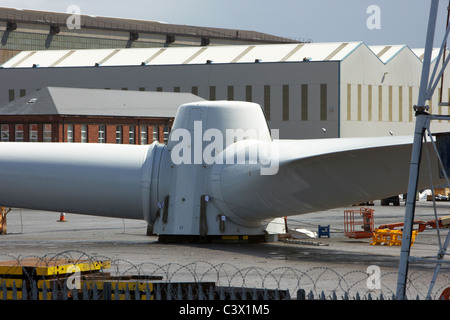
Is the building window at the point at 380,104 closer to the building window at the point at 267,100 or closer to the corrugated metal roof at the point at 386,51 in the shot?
the corrugated metal roof at the point at 386,51

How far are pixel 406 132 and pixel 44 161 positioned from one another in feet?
293

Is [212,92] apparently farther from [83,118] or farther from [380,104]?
[83,118]

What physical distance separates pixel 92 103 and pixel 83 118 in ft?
11.2

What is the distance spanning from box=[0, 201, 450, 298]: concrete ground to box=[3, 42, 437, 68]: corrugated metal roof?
6615 centimetres

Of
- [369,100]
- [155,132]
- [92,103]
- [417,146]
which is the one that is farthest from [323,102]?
[417,146]

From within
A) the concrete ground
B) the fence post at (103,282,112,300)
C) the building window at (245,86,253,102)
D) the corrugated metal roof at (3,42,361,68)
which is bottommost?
the concrete ground

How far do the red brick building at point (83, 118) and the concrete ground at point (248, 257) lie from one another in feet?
159

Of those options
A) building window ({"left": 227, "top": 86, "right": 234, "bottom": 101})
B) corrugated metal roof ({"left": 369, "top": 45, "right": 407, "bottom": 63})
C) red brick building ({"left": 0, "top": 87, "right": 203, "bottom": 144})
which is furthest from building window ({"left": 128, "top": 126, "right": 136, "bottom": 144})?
corrugated metal roof ({"left": 369, "top": 45, "right": 407, "bottom": 63})

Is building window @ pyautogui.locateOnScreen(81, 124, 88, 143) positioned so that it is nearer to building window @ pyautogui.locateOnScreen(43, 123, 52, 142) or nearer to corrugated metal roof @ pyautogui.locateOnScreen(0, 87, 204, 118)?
corrugated metal roof @ pyautogui.locateOnScreen(0, 87, 204, 118)

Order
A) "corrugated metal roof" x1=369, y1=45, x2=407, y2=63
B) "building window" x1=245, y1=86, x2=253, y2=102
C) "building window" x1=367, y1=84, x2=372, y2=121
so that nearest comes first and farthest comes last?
1. "building window" x1=367, y1=84, x2=372, y2=121
2. "building window" x1=245, y1=86, x2=253, y2=102
3. "corrugated metal roof" x1=369, y1=45, x2=407, y2=63

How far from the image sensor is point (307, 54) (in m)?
114

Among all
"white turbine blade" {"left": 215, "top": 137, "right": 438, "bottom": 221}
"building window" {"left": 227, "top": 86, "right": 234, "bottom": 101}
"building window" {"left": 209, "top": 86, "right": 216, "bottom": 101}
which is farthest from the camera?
"building window" {"left": 209, "top": 86, "right": 216, "bottom": 101}

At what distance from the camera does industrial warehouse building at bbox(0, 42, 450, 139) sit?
11100 cm
